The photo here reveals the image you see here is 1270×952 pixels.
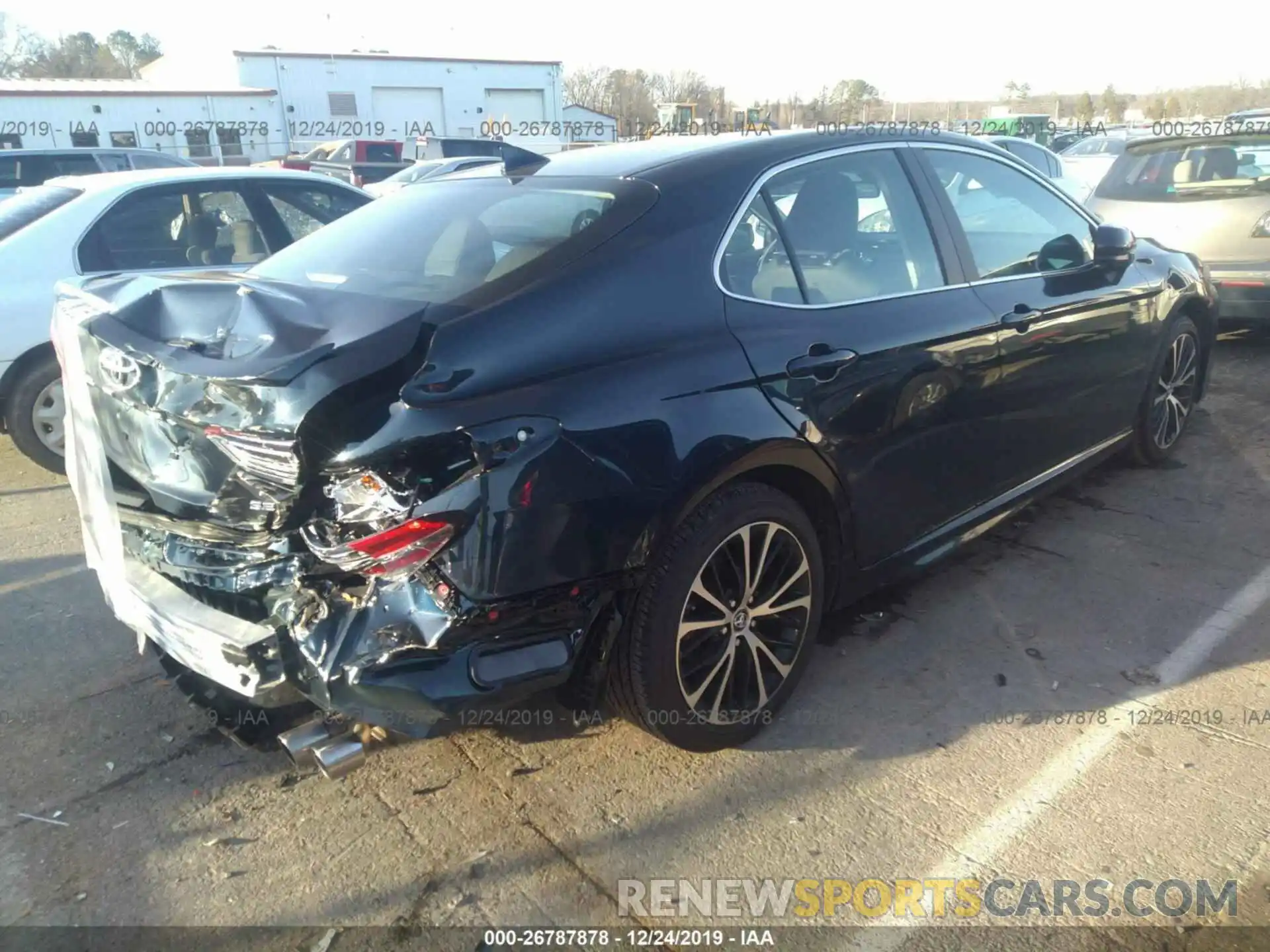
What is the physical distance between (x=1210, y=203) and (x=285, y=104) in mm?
39748

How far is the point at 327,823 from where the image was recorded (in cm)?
262

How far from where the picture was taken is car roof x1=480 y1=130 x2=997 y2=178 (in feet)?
9.72

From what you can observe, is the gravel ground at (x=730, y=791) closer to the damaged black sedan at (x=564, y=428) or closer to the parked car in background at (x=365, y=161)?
the damaged black sedan at (x=564, y=428)

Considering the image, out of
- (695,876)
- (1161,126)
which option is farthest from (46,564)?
(1161,126)

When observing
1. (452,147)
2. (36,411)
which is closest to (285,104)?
(452,147)

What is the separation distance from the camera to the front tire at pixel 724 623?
2529mm

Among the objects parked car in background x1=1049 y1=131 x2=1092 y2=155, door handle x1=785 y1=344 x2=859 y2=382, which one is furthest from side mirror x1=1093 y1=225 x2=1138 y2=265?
parked car in background x1=1049 y1=131 x2=1092 y2=155

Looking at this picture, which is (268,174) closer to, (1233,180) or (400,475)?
(400,475)

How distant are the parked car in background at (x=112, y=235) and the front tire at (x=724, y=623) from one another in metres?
3.76

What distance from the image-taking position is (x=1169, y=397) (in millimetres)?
4945

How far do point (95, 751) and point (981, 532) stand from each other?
317 cm

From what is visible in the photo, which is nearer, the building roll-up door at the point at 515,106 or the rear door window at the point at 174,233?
the rear door window at the point at 174,233

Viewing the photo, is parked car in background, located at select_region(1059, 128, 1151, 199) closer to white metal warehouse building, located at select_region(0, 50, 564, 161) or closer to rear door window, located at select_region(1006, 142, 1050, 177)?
rear door window, located at select_region(1006, 142, 1050, 177)

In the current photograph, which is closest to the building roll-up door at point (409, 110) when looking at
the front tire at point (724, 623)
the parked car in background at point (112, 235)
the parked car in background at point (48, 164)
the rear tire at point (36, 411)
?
the parked car in background at point (48, 164)
